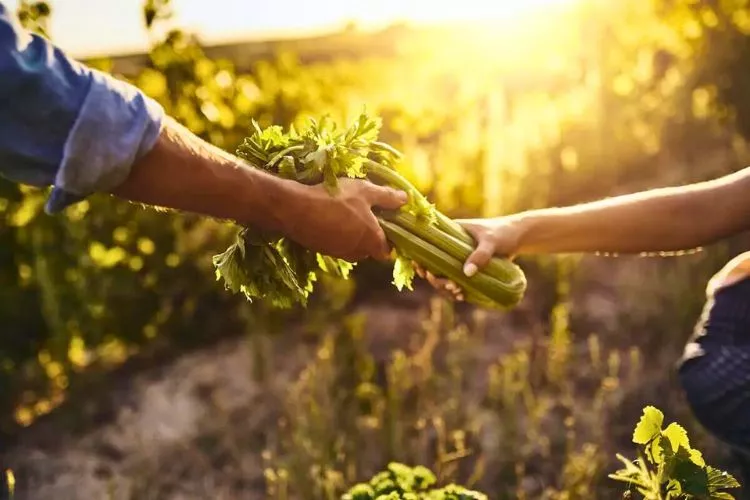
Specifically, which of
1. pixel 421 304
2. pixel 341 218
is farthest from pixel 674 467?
pixel 421 304

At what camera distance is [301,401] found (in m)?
3.16

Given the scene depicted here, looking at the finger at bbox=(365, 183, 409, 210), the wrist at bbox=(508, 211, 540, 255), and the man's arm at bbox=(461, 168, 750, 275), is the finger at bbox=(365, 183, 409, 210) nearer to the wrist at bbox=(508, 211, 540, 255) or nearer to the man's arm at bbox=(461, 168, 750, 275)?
the man's arm at bbox=(461, 168, 750, 275)

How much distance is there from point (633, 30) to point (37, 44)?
3.61 metres

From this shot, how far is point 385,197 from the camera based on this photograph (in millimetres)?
2133

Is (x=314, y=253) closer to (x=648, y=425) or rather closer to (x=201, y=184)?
(x=201, y=184)

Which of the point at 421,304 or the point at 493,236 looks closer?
the point at 493,236

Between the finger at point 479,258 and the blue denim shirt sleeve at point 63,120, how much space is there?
0.85 m

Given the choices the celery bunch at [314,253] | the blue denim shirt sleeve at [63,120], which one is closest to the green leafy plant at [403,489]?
the celery bunch at [314,253]

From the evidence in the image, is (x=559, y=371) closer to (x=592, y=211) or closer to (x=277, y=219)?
(x=592, y=211)

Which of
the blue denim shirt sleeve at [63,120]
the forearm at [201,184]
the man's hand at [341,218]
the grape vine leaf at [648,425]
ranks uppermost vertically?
the blue denim shirt sleeve at [63,120]

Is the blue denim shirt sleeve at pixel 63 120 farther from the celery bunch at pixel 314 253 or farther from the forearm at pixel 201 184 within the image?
the celery bunch at pixel 314 253

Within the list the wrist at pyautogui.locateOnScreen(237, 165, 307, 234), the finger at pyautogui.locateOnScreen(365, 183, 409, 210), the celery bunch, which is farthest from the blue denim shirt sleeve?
the finger at pyautogui.locateOnScreen(365, 183, 409, 210)

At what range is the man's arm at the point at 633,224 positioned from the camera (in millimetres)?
2260

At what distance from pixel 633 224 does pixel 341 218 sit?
0.74m
